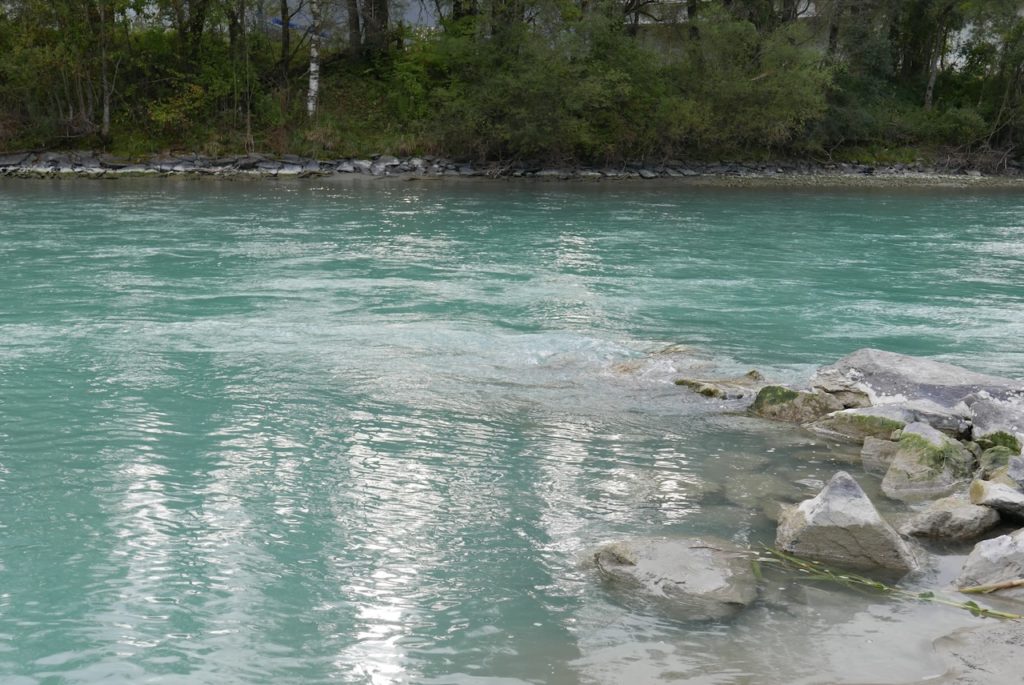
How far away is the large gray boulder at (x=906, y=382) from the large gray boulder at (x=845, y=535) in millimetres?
2673

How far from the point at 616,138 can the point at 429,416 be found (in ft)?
99.0

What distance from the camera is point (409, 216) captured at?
75.7 feet

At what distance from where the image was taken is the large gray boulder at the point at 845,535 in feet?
18.5

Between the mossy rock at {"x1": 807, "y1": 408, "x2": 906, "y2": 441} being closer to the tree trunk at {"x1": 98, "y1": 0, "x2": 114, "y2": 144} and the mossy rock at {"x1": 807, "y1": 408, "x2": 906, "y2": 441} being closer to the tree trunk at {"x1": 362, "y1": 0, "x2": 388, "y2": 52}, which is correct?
the tree trunk at {"x1": 98, "y1": 0, "x2": 114, "y2": 144}

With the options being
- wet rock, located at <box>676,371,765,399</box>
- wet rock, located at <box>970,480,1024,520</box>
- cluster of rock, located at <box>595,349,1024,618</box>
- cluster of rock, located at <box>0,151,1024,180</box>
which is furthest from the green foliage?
wet rock, located at <box>970,480,1024,520</box>

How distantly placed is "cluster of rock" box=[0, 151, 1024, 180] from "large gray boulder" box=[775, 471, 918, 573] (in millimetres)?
28710

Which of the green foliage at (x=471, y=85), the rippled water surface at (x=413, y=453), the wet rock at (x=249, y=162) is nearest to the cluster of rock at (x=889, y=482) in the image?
the rippled water surface at (x=413, y=453)

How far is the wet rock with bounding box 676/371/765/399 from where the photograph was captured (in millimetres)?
8945

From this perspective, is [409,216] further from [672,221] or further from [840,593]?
[840,593]

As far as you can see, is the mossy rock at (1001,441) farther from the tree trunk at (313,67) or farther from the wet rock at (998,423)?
the tree trunk at (313,67)

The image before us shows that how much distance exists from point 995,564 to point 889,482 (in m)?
1.65

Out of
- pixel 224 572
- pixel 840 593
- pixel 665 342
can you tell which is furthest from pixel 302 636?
pixel 665 342

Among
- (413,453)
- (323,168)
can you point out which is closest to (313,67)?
(323,168)

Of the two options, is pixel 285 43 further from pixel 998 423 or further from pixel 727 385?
pixel 998 423
